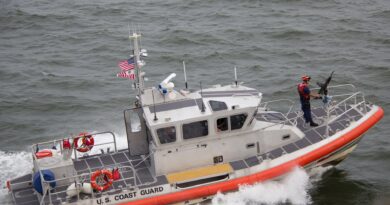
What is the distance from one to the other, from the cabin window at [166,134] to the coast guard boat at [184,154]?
0.02 metres

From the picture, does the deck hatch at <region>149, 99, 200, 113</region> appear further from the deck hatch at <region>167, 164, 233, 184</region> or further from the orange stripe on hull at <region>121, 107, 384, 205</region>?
the orange stripe on hull at <region>121, 107, 384, 205</region>

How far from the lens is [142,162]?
17.1 meters

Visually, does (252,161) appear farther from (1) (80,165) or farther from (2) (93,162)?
(1) (80,165)

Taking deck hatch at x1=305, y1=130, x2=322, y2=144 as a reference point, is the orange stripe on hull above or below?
below

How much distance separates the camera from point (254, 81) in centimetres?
2506

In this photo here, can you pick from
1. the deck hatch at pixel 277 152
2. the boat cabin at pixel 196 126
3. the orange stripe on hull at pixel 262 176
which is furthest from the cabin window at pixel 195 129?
the deck hatch at pixel 277 152

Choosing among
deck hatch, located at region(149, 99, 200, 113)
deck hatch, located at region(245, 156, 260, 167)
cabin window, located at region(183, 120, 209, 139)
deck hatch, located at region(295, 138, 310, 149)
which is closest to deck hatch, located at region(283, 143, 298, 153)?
deck hatch, located at region(295, 138, 310, 149)

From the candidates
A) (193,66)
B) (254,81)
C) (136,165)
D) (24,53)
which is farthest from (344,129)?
(24,53)

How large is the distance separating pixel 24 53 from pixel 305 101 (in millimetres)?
15565

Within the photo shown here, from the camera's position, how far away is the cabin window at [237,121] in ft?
53.5

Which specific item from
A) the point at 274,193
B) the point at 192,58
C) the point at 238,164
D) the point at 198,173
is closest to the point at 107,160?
the point at 198,173

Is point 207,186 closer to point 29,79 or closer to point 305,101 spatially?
point 305,101

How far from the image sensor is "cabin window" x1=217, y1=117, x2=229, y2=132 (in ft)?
53.4

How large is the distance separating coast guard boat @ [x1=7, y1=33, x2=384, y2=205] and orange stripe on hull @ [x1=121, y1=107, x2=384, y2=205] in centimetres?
2
